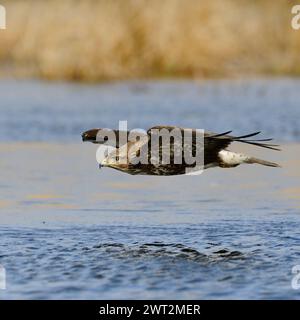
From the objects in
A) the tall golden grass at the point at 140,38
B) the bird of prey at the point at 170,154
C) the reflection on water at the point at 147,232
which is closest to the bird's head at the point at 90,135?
the bird of prey at the point at 170,154

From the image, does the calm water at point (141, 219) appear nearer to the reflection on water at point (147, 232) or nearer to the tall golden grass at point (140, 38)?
the reflection on water at point (147, 232)

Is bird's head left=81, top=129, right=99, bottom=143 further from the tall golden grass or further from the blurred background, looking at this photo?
the tall golden grass

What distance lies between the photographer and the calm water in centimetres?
817

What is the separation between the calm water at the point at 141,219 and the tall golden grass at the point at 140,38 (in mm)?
4507

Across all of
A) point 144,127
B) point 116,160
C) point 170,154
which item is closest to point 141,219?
point 116,160

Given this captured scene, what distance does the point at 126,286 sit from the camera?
26.4ft

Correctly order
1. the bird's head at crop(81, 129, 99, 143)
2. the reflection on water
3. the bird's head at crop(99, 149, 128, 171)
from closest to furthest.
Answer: the reflection on water, the bird's head at crop(99, 149, 128, 171), the bird's head at crop(81, 129, 99, 143)

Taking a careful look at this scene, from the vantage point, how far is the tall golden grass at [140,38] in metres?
23.7

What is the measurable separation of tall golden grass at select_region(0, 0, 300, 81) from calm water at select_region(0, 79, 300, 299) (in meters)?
4.51

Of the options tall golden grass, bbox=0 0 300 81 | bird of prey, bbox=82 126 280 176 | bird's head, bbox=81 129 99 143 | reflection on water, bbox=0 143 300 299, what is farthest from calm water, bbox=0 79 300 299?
tall golden grass, bbox=0 0 300 81
